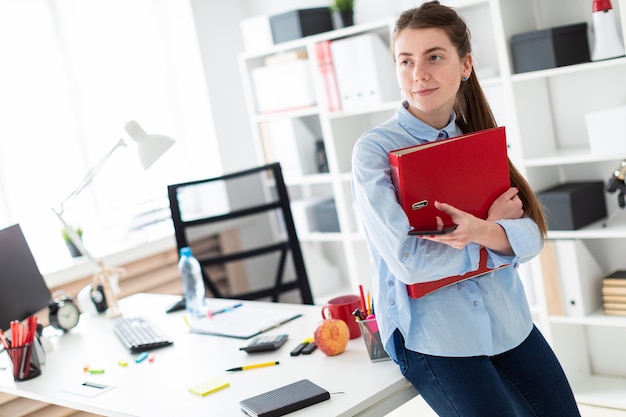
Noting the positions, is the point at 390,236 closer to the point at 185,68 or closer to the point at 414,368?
the point at 414,368

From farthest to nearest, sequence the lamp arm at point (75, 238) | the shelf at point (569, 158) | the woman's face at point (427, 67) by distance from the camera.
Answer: the shelf at point (569, 158) < the lamp arm at point (75, 238) < the woman's face at point (427, 67)

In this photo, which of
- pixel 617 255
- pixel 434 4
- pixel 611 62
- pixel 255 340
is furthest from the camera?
pixel 617 255

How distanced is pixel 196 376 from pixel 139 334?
51cm

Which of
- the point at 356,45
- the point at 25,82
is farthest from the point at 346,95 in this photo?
the point at 25,82

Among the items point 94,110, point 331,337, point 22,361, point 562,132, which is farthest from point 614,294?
point 94,110

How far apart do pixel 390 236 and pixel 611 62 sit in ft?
5.53

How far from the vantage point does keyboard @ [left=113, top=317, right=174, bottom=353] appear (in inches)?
93.5

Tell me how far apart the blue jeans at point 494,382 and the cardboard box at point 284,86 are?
2.41m

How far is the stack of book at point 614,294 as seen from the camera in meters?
3.16

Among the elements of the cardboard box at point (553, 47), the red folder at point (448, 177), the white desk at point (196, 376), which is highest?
the cardboard box at point (553, 47)

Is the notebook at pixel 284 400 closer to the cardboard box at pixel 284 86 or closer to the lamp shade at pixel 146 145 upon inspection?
the lamp shade at pixel 146 145

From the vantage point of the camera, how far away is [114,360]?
92.2 inches

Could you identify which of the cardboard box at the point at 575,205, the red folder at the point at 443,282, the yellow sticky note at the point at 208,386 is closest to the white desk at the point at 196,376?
the yellow sticky note at the point at 208,386

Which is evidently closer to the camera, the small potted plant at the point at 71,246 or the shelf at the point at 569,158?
the shelf at the point at 569,158
